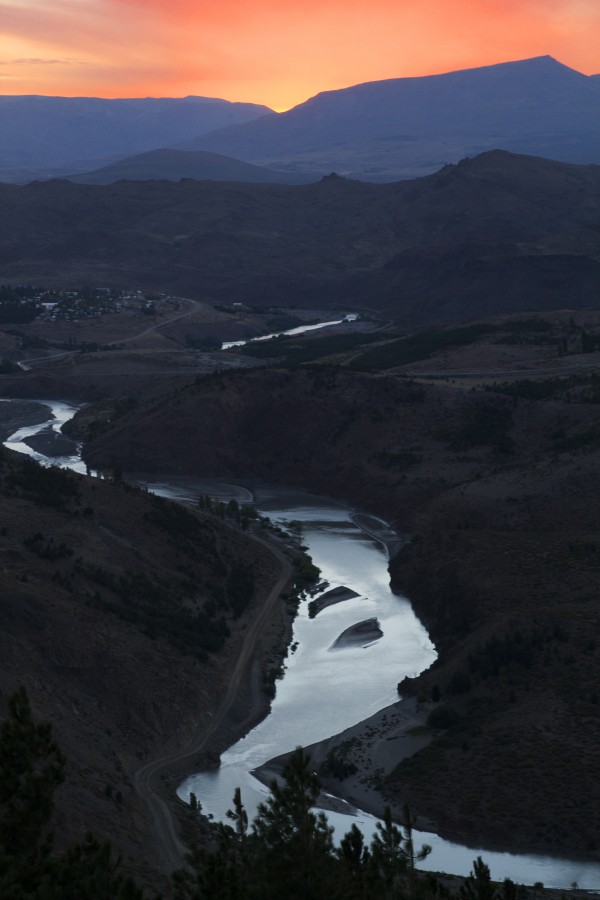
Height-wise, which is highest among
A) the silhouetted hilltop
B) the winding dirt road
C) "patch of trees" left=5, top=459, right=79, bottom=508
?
the silhouetted hilltop

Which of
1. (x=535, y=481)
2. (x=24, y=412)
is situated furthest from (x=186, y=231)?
(x=535, y=481)

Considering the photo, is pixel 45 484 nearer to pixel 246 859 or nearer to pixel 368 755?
Answer: pixel 368 755

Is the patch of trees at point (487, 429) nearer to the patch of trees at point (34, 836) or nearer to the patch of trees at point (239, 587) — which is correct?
the patch of trees at point (239, 587)

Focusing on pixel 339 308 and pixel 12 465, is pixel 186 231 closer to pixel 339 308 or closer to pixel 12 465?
pixel 339 308

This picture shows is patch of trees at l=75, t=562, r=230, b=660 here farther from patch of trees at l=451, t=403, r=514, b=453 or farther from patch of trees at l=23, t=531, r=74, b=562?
patch of trees at l=451, t=403, r=514, b=453

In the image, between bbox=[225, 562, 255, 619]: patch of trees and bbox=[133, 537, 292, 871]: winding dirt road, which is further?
bbox=[225, 562, 255, 619]: patch of trees

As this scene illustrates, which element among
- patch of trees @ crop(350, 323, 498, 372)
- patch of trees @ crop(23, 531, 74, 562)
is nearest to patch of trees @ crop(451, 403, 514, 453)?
patch of trees @ crop(350, 323, 498, 372)

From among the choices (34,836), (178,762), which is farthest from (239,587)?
(34,836)

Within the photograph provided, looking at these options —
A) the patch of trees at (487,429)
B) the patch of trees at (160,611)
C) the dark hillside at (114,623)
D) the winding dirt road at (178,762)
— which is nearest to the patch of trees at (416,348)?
the patch of trees at (487,429)
